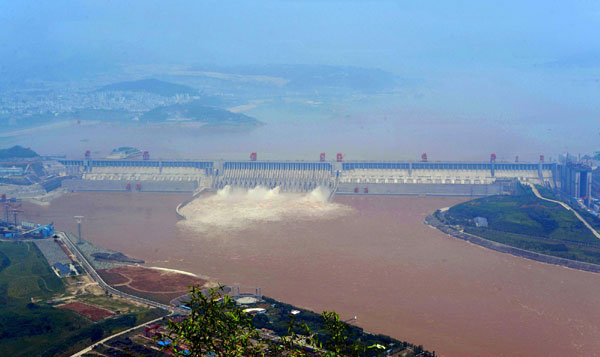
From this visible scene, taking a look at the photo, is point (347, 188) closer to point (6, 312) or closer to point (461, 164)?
point (461, 164)

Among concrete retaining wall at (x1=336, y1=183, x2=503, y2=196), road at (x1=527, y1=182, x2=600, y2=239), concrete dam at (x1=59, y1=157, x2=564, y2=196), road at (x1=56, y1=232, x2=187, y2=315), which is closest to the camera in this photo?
road at (x1=56, y1=232, x2=187, y2=315)

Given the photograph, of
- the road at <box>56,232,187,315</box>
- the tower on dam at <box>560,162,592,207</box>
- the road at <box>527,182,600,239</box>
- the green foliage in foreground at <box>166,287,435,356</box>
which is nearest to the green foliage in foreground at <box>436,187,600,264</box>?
the road at <box>527,182,600,239</box>

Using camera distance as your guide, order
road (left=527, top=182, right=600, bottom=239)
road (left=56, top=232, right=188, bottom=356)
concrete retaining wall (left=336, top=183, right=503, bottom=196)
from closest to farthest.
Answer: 1. road (left=56, top=232, right=188, bottom=356)
2. road (left=527, top=182, right=600, bottom=239)
3. concrete retaining wall (left=336, top=183, right=503, bottom=196)

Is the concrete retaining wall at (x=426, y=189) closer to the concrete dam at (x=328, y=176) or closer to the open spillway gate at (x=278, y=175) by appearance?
the concrete dam at (x=328, y=176)

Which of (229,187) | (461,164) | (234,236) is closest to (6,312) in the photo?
(234,236)

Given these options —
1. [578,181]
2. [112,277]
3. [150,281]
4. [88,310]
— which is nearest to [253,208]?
[112,277]

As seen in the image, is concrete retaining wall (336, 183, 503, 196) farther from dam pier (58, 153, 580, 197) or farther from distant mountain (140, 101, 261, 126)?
distant mountain (140, 101, 261, 126)
